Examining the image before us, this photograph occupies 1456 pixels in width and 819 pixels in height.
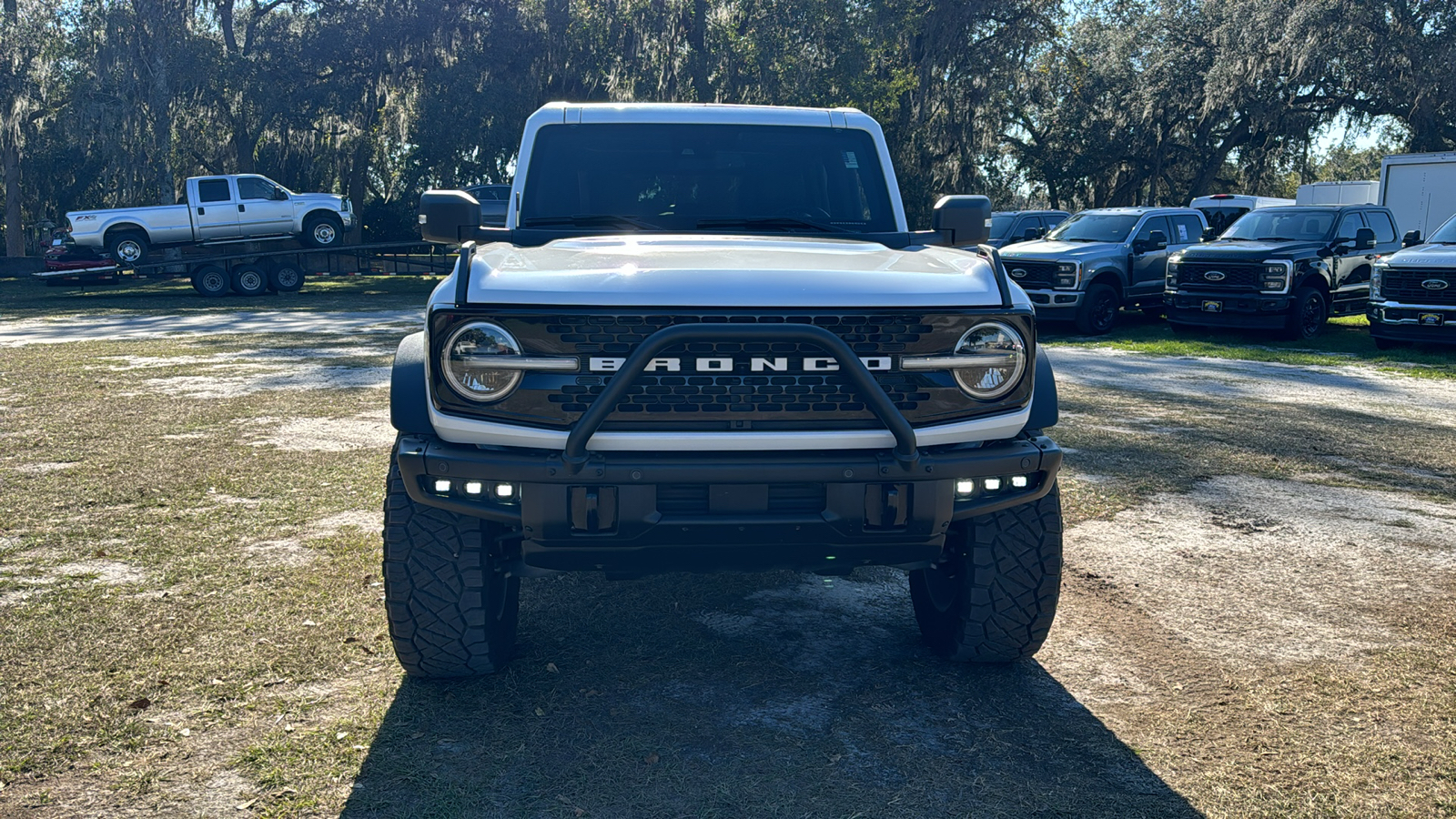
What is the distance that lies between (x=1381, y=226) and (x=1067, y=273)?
15.7ft

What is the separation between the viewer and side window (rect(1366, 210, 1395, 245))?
54.3 ft

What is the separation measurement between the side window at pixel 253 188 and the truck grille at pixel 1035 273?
53.5ft

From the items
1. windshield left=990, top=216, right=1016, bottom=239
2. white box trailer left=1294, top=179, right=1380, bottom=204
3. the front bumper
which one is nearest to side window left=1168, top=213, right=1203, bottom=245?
the front bumper

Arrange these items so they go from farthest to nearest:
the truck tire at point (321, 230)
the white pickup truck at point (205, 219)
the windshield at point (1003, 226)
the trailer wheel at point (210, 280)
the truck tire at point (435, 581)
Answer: the truck tire at point (321, 230), the white pickup truck at point (205, 219), the trailer wheel at point (210, 280), the windshield at point (1003, 226), the truck tire at point (435, 581)

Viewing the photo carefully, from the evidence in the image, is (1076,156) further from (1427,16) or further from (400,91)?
(400,91)

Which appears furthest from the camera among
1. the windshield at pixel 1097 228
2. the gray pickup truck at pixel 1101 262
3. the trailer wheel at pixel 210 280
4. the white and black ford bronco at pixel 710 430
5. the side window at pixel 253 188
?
the side window at pixel 253 188

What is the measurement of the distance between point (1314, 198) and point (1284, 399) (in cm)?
2151

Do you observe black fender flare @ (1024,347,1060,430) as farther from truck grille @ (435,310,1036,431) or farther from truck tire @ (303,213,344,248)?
truck tire @ (303,213,344,248)

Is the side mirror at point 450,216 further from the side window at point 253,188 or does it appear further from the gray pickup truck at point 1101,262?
the side window at point 253,188

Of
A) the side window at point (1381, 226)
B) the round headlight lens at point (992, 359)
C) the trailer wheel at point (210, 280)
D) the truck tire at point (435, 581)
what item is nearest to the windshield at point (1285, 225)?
the side window at point (1381, 226)

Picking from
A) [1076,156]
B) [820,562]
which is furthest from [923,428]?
[1076,156]

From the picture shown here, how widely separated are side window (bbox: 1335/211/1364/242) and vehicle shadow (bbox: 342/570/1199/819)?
14375mm

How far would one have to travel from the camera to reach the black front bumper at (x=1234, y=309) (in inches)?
604

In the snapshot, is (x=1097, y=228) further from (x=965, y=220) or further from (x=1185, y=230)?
(x=965, y=220)
